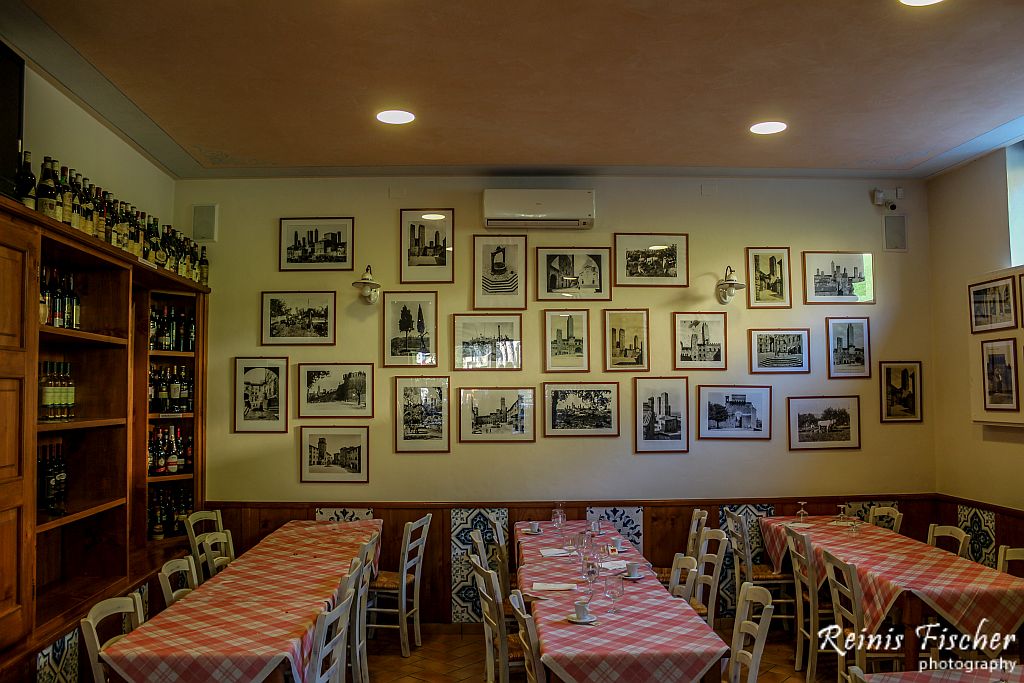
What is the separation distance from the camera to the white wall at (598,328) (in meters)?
5.75

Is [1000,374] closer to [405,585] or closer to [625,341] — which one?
[625,341]

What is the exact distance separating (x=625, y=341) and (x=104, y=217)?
11.8 ft

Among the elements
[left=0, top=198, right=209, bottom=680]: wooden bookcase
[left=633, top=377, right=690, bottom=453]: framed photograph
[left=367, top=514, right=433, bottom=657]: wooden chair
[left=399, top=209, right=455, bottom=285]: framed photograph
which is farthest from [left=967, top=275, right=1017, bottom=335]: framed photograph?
[left=0, top=198, right=209, bottom=680]: wooden bookcase

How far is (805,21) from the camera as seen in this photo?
330 cm

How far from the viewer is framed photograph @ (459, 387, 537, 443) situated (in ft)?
18.9

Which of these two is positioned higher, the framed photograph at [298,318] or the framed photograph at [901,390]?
the framed photograph at [298,318]

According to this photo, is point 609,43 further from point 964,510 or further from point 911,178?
point 964,510

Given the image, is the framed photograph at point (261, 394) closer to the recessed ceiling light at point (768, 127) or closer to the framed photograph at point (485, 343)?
the framed photograph at point (485, 343)

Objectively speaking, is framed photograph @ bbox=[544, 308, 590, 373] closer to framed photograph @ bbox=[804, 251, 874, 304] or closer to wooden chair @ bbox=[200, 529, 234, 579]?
framed photograph @ bbox=[804, 251, 874, 304]

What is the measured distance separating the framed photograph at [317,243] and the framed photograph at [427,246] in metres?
0.42

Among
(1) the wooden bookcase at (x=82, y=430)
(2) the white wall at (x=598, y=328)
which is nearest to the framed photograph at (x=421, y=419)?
(2) the white wall at (x=598, y=328)

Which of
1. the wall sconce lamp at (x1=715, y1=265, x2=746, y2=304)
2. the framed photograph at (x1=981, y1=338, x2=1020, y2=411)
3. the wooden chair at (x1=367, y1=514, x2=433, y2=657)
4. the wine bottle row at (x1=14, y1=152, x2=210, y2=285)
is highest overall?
the wine bottle row at (x1=14, y1=152, x2=210, y2=285)

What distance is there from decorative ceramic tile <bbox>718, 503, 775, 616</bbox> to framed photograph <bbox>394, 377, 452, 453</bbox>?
86.5 inches

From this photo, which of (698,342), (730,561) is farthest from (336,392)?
(730,561)
